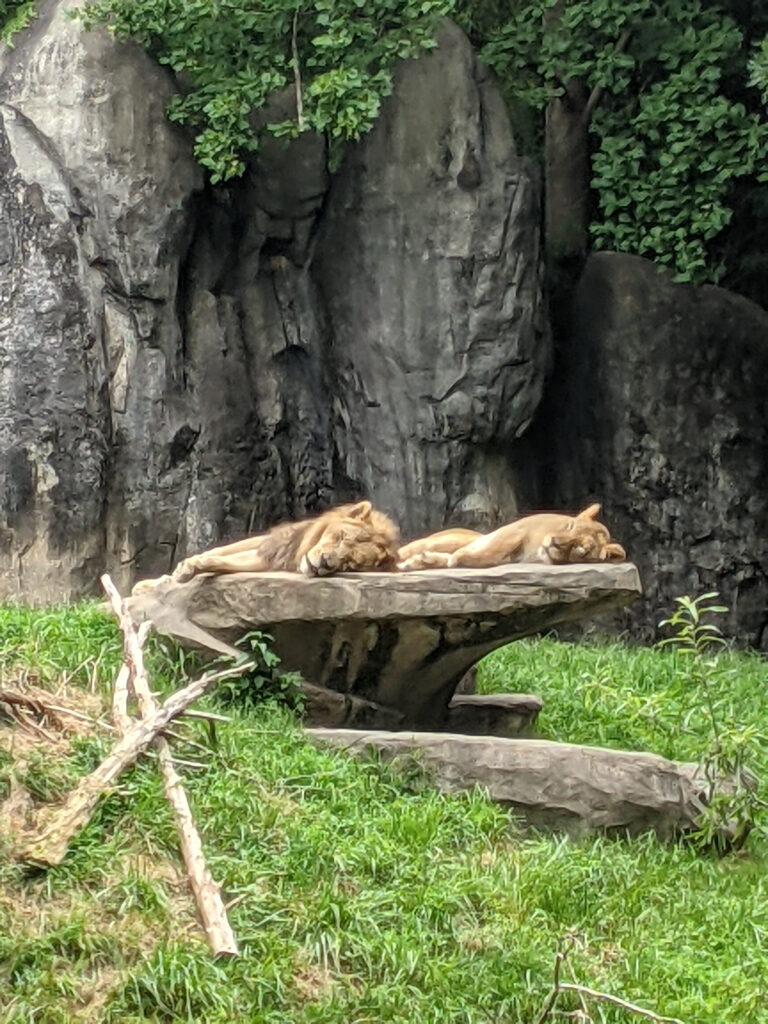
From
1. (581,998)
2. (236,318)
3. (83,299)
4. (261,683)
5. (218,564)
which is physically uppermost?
(83,299)

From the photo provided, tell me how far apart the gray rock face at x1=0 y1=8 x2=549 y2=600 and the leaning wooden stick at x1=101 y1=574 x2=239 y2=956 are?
4565 millimetres

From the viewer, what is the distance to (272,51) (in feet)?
38.0

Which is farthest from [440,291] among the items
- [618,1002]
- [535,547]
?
[618,1002]

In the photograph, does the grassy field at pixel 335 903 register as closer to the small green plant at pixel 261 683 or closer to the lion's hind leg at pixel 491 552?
the small green plant at pixel 261 683

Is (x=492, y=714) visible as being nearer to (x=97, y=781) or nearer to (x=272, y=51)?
(x=97, y=781)

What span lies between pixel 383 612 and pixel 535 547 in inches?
55.6

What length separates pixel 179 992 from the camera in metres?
5.04

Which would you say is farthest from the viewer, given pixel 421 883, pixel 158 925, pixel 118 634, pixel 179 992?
pixel 118 634

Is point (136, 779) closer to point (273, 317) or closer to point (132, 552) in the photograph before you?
point (132, 552)

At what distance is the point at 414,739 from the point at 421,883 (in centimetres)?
114

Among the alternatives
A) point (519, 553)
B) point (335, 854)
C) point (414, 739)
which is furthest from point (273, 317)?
point (335, 854)

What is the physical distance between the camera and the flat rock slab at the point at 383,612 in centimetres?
733

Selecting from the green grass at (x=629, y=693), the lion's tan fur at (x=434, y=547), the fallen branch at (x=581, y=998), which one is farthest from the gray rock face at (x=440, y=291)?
the fallen branch at (x=581, y=998)

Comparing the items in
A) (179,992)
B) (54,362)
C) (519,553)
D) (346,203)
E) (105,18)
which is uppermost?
(105,18)
